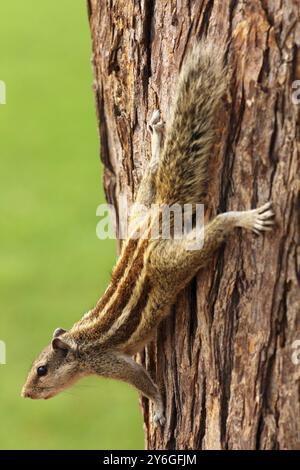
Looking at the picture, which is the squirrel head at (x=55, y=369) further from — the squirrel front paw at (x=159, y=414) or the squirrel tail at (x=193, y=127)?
the squirrel tail at (x=193, y=127)

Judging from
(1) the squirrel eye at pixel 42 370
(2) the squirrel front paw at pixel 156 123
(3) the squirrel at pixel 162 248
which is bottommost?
(1) the squirrel eye at pixel 42 370

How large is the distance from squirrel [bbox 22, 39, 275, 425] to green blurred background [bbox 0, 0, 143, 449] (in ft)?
1.61

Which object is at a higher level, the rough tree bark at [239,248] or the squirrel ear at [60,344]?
the rough tree bark at [239,248]

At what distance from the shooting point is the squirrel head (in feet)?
14.2

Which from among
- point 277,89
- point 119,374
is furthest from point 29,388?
point 277,89

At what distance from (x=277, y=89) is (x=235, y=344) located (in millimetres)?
902

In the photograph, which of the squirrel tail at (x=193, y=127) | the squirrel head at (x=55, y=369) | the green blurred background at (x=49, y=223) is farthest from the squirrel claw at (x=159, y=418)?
the squirrel tail at (x=193, y=127)

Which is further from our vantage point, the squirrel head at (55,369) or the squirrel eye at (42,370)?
the squirrel eye at (42,370)

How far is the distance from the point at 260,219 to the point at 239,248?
0.64 feet

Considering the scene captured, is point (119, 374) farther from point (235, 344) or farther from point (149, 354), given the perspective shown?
point (235, 344)

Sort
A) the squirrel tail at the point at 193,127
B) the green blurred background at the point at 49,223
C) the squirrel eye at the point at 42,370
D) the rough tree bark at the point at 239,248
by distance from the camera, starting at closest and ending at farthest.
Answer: the rough tree bark at the point at 239,248
the squirrel tail at the point at 193,127
the squirrel eye at the point at 42,370
the green blurred background at the point at 49,223

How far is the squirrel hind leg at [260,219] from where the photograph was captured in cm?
334

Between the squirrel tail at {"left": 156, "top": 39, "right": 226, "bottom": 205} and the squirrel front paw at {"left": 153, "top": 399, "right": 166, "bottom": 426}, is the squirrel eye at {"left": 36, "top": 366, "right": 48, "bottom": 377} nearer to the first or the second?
the squirrel front paw at {"left": 153, "top": 399, "right": 166, "bottom": 426}

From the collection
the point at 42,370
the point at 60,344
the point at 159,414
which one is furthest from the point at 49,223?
the point at 159,414
